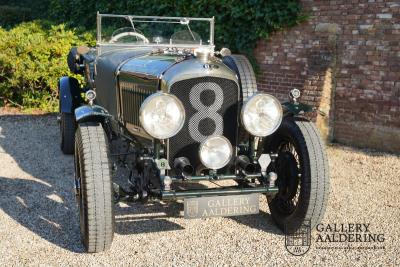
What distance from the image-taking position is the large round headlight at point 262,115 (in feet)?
10.4

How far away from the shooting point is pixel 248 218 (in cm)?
384

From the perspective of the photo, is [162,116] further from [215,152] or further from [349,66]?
[349,66]

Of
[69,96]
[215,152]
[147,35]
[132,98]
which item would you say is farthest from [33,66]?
[215,152]

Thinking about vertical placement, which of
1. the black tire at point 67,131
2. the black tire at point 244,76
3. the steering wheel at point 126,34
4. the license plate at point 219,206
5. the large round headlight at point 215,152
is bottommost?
the black tire at point 67,131

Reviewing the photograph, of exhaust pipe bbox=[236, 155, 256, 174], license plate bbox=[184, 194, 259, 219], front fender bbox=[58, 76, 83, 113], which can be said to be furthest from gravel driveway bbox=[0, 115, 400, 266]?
front fender bbox=[58, 76, 83, 113]

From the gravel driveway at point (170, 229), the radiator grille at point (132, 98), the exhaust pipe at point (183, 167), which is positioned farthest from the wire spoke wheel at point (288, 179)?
the radiator grille at point (132, 98)

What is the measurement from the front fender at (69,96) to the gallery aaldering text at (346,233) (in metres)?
3.40

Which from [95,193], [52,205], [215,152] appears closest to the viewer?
[95,193]

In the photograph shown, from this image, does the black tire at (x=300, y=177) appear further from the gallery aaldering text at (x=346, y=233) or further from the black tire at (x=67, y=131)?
the black tire at (x=67, y=131)

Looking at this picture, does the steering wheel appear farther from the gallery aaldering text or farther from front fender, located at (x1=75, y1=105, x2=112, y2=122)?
the gallery aaldering text

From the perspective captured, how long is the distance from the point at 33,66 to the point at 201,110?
537 centimetres

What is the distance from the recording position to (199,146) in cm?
321

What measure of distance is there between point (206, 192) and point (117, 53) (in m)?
2.11

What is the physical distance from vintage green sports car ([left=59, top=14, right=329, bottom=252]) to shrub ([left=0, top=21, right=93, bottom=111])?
4.32 m
